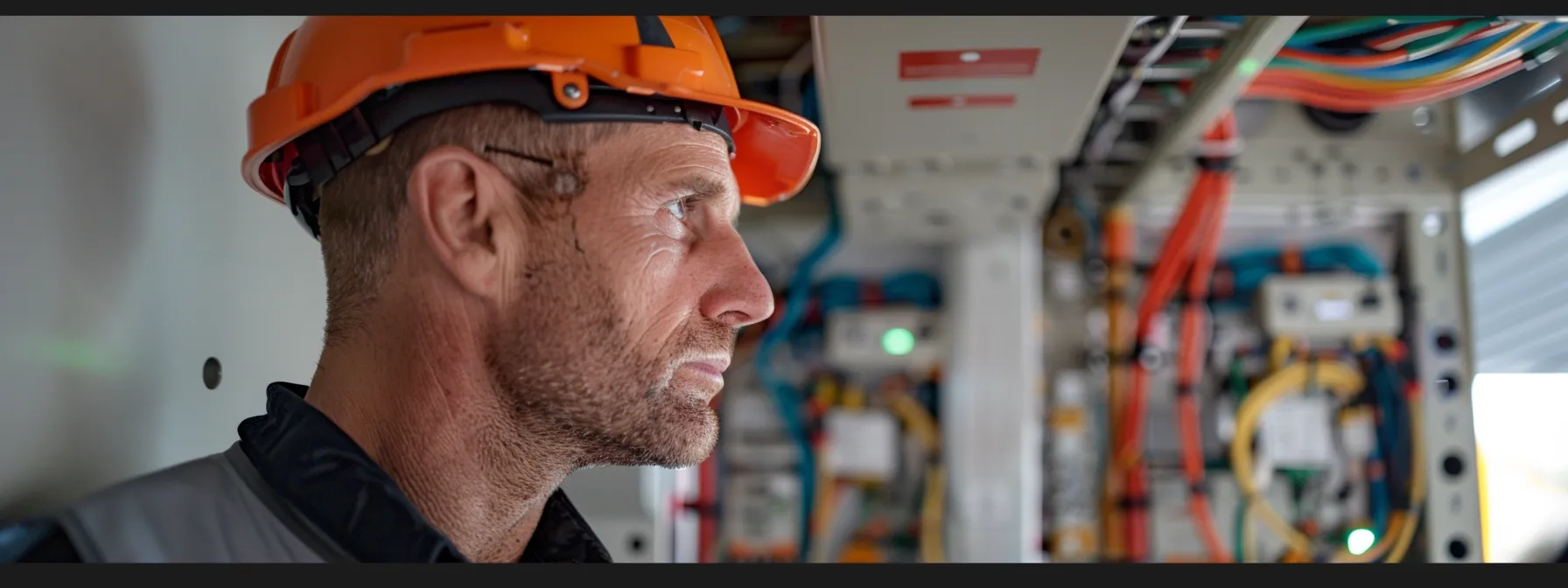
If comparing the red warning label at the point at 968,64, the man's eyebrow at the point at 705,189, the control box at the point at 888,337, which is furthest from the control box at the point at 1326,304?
the man's eyebrow at the point at 705,189

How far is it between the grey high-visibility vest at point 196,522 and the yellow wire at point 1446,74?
136cm

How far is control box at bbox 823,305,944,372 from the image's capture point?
99.3 inches

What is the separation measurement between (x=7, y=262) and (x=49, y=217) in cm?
6

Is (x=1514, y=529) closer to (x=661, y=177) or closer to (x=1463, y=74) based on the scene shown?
(x=1463, y=74)

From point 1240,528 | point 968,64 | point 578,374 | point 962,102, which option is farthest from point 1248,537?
point 578,374

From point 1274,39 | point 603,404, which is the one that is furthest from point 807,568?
point 1274,39

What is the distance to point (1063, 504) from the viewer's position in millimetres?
2596

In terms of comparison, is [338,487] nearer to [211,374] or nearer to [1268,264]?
[211,374]

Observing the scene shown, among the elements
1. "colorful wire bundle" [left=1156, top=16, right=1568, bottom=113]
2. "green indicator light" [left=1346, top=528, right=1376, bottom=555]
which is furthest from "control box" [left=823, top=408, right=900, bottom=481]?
"colorful wire bundle" [left=1156, top=16, right=1568, bottom=113]

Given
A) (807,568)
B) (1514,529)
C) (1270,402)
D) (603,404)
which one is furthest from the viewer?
(1270,402)

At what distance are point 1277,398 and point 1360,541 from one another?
0.38 metres

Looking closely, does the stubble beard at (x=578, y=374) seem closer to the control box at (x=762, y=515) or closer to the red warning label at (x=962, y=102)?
the red warning label at (x=962, y=102)

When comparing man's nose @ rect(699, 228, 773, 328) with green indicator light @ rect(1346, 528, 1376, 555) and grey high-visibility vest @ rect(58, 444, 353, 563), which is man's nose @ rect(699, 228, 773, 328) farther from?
green indicator light @ rect(1346, 528, 1376, 555)

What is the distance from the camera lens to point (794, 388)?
267 cm
